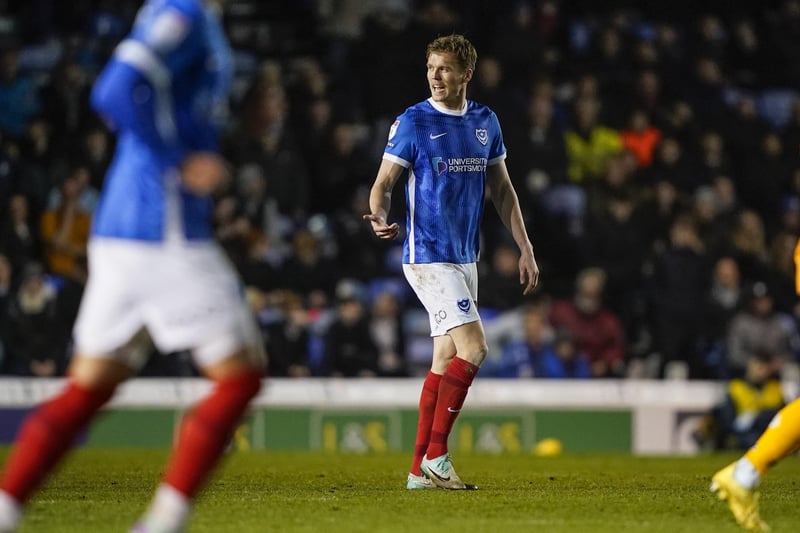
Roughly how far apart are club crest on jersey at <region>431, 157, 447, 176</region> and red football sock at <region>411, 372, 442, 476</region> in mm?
1272

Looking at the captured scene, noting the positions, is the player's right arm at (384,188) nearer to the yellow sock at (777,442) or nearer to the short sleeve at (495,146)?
the short sleeve at (495,146)

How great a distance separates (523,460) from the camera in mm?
12664

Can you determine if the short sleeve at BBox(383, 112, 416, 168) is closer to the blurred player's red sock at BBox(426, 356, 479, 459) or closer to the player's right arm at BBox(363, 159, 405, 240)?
the player's right arm at BBox(363, 159, 405, 240)

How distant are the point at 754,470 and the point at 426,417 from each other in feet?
9.26

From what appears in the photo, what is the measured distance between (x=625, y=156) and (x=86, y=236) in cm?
694

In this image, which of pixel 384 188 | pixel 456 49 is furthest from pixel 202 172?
pixel 456 49

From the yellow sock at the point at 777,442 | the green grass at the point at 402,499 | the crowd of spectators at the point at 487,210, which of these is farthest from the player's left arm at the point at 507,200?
the crowd of spectators at the point at 487,210

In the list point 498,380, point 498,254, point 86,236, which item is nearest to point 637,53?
point 498,254

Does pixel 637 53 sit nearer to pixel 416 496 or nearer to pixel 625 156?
pixel 625 156

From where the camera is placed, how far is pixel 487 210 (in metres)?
18.0

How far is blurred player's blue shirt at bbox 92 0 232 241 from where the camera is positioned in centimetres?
521

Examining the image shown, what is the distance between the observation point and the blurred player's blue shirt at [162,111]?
5.21m

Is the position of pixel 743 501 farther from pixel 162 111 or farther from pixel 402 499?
pixel 162 111

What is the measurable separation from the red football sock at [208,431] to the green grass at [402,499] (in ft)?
3.53
